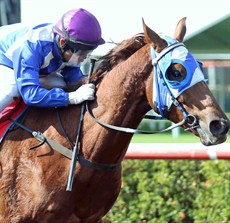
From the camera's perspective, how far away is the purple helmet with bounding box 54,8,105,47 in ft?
14.2

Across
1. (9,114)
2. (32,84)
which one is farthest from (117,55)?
(9,114)

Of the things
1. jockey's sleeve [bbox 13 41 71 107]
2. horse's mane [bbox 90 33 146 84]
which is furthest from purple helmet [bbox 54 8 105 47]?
jockey's sleeve [bbox 13 41 71 107]

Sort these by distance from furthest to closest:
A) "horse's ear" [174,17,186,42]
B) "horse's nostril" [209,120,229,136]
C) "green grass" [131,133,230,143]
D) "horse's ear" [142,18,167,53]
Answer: "green grass" [131,133,230,143] → "horse's ear" [174,17,186,42] → "horse's ear" [142,18,167,53] → "horse's nostril" [209,120,229,136]

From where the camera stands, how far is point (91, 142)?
170 inches

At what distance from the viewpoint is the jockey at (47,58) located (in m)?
4.31

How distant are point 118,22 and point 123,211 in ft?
12.0

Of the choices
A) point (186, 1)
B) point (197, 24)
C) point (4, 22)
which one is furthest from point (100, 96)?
point (4, 22)

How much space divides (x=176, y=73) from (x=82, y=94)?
586mm

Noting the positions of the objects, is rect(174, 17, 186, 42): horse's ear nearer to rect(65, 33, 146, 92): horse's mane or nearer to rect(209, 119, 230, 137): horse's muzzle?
rect(65, 33, 146, 92): horse's mane

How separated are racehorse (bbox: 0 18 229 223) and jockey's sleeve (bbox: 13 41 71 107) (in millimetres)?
129

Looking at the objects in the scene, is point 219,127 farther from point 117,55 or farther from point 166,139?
point 166,139

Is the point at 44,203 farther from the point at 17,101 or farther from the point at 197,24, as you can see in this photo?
the point at 197,24

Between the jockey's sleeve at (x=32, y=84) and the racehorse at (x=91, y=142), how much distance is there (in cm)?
13

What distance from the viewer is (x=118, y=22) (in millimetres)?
9242
